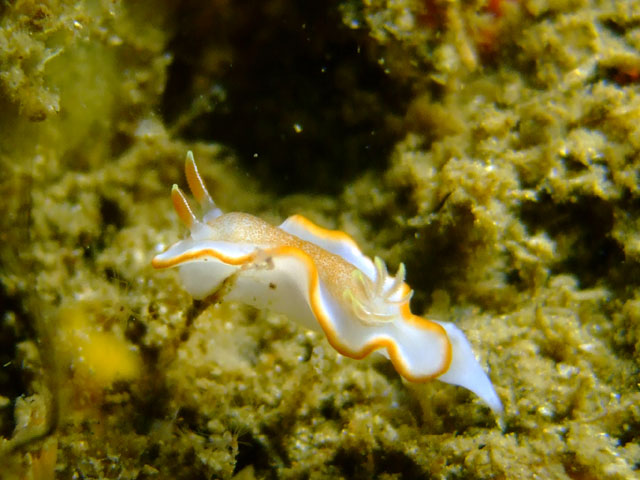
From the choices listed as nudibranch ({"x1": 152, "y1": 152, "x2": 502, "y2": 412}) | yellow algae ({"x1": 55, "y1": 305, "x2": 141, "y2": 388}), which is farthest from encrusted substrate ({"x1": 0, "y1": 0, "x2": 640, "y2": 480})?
nudibranch ({"x1": 152, "y1": 152, "x2": 502, "y2": 412})

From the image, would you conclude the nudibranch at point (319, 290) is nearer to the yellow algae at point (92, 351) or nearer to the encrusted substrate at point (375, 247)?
the encrusted substrate at point (375, 247)

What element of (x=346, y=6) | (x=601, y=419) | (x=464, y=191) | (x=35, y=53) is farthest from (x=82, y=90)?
(x=601, y=419)

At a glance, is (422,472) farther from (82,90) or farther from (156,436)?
(82,90)

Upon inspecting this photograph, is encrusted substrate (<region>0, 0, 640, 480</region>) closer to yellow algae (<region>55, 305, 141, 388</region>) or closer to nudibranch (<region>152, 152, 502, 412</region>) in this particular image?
yellow algae (<region>55, 305, 141, 388</region>)

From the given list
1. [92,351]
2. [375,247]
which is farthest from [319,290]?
[92,351]

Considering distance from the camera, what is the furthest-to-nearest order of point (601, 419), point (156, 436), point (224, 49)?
point (224, 49)
point (156, 436)
point (601, 419)

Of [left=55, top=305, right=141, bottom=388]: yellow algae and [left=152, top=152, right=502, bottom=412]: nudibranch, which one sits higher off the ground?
[left=152, top=152, right=502, bottom=412]: nudibranch
